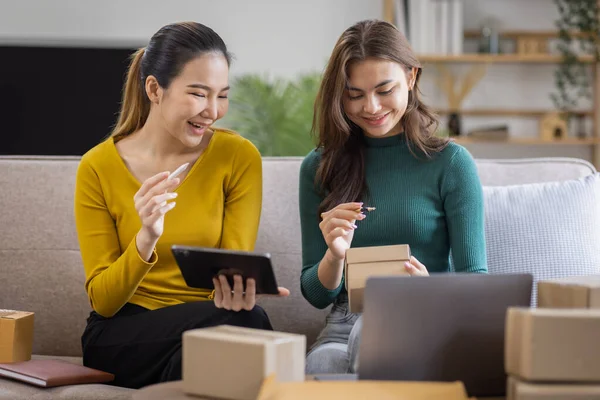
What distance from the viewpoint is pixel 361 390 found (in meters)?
1.05

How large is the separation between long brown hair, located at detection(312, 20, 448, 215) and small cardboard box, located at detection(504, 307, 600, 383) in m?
0.92

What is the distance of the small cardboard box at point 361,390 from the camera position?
1.03 m

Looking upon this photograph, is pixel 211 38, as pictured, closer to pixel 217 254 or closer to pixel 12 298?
pixel 217 254

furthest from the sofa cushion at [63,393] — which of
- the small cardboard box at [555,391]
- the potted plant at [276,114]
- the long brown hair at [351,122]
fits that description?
the potted plant at [276,114]

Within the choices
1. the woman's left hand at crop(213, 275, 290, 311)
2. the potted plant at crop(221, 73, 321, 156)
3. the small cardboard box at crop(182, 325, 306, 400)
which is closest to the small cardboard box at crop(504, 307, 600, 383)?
the small cardboard box at crop(182, 325, 306, 400)

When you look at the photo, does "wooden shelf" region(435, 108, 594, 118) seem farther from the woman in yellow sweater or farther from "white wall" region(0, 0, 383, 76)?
the woman in yellow sweater

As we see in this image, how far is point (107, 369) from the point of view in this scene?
68.5 inches

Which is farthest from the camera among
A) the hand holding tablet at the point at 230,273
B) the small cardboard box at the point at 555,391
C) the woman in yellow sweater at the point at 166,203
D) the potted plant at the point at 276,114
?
the potted plant at the point at 276,114

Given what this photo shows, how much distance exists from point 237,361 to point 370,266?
422 millimetres

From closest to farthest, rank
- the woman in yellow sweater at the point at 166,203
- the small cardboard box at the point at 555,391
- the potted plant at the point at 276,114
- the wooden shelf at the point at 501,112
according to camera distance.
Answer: the small cardboard box at the point at 555,391 → the woman in yellow sweater at the point at 166,203 → the potted plant at the point at 276,114 → the wooden shelf at the point at 501,112

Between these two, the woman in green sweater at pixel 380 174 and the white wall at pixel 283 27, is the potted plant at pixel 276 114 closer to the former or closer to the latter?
the white wall at pixel 283 27

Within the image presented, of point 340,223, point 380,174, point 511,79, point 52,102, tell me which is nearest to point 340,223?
point 340,223

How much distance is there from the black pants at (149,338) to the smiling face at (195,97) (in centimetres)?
40

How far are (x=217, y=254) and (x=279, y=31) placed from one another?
11.1ft
